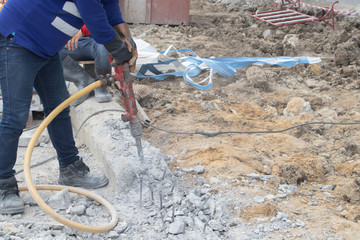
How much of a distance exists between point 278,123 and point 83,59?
2350mm

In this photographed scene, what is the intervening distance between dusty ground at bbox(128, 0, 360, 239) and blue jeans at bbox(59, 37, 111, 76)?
877mm

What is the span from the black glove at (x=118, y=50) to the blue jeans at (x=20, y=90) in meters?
0.44

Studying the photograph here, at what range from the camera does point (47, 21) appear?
8.21 feet

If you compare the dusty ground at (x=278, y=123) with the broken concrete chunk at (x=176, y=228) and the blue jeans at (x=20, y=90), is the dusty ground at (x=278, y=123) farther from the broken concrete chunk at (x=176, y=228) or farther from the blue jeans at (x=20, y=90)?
the blue jeans at (x=20, y=90)

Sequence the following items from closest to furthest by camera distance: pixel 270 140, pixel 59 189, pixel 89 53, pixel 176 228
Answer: pixel 176 228, pixel 59 189, pixel 270 140, pixel 89 53

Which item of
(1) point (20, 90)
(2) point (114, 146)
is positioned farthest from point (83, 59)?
(1) point (20, 90)

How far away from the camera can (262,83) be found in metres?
5.87

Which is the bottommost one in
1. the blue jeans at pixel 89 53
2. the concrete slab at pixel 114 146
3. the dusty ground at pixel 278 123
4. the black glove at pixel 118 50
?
the dusty ground at pixel 278 123

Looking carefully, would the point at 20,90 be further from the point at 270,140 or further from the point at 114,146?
the point at 270,140

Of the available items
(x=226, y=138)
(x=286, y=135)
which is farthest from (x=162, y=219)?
(x=286, y=135)

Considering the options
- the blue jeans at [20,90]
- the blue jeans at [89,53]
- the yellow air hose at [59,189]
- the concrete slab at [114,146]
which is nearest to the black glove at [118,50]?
the yellow air hose at [59,189]

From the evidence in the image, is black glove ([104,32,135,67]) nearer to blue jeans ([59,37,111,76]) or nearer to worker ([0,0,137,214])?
worker ([0,0,137,214])

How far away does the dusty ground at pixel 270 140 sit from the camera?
285 cm

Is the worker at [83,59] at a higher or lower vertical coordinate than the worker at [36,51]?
lower
